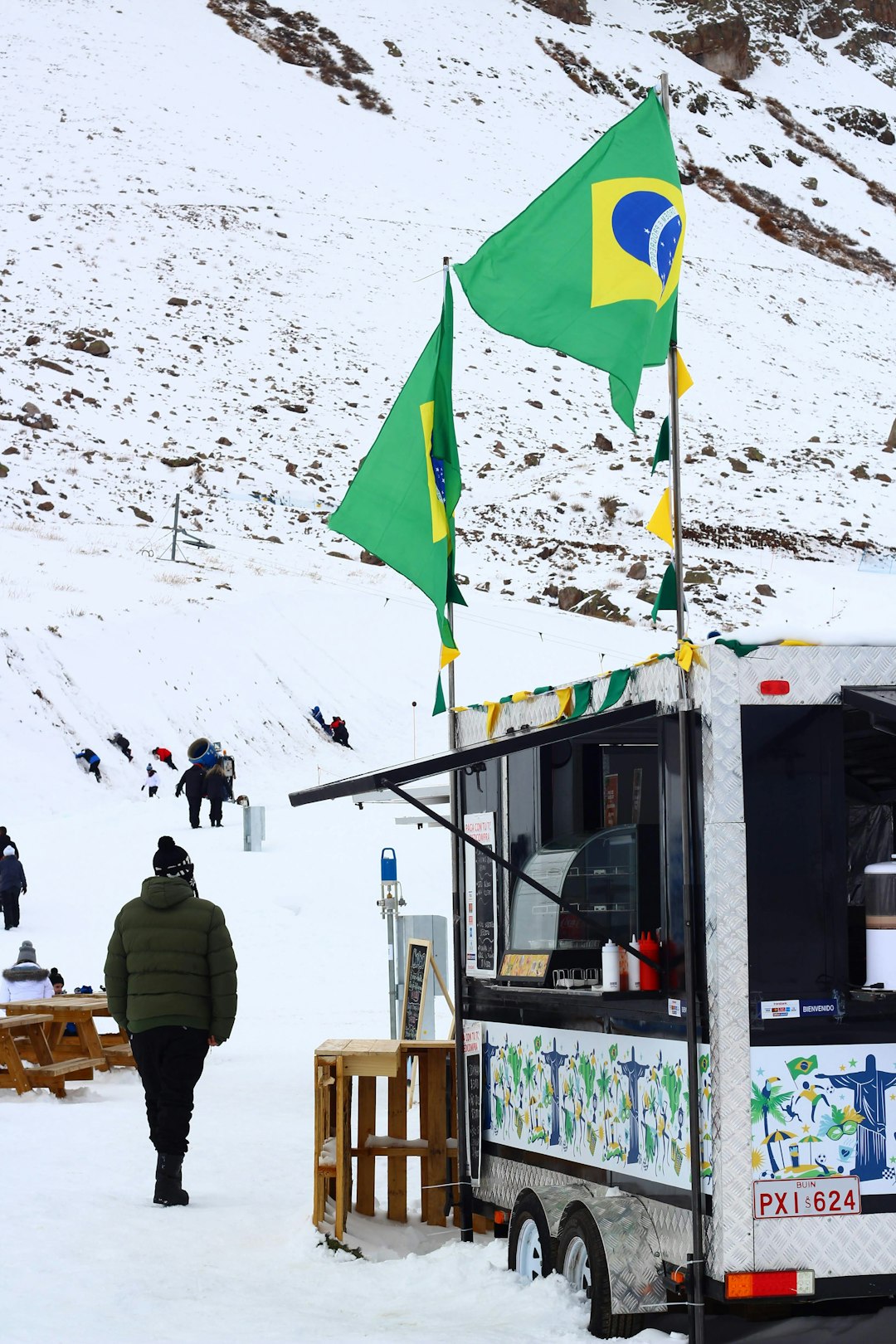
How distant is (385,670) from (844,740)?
30940mm

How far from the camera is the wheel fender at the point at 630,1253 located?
5.94 m

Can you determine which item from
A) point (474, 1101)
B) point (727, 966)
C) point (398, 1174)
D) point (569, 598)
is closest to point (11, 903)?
point (398, 1174)

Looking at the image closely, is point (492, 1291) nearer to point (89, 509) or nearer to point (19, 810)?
point (19, 810)

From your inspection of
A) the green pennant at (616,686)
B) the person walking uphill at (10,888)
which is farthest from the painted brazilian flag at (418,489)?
the person walking uphill at (10,888)

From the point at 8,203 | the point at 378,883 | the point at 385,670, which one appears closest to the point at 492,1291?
the point at 378,883

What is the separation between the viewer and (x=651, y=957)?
623cm

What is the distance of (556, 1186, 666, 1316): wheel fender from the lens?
5941 millimetres

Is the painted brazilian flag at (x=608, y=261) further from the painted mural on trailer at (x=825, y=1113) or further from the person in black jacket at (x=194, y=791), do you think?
the person in black jacket at (x=194, y=791)

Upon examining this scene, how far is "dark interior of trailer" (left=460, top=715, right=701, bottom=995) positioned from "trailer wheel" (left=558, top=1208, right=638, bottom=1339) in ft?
3.04

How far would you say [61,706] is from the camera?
3144 centimetres

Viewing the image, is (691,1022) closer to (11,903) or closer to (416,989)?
(416,989)

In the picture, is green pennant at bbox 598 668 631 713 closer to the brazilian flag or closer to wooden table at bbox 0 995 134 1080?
the brazilian flag

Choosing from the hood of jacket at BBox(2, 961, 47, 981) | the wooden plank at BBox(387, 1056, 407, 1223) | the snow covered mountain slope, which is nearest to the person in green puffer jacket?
the wooden plank at BBox(387, 1056, 407, 1223)

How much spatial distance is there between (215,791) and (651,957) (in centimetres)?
1870
